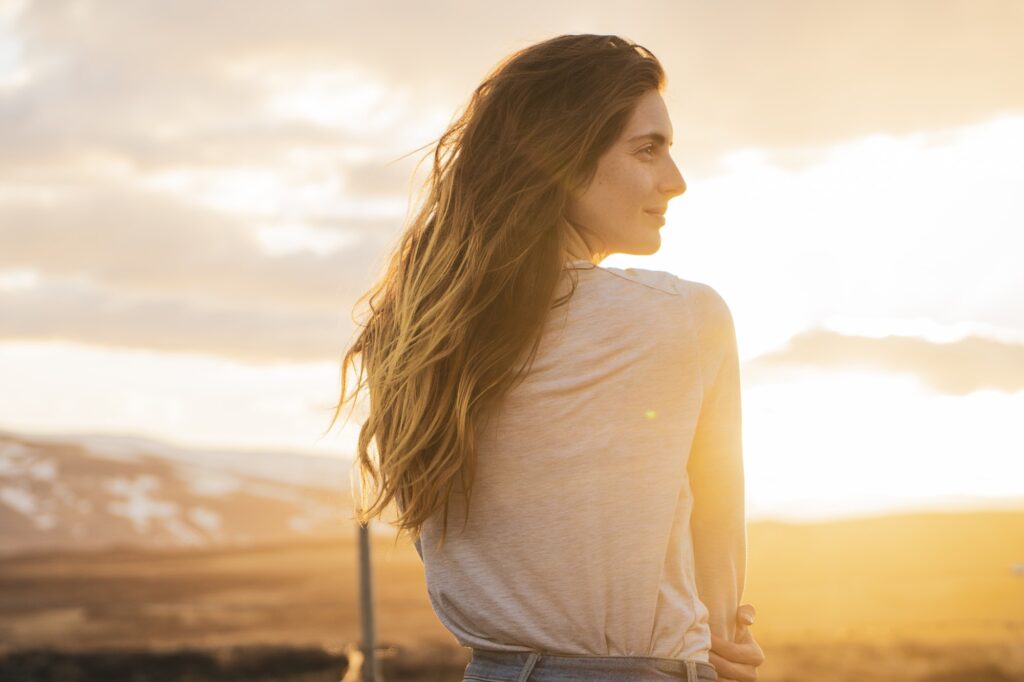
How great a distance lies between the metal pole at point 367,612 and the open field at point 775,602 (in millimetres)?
3383

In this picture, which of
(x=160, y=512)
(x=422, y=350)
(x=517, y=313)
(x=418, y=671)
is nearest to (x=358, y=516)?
(x=422, y=350)

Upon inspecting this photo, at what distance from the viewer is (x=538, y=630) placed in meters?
1.30

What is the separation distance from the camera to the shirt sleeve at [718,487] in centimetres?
138

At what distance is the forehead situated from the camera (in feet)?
4.83

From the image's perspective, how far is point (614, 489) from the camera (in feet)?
4.21

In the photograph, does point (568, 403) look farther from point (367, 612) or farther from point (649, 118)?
point (367, 612)

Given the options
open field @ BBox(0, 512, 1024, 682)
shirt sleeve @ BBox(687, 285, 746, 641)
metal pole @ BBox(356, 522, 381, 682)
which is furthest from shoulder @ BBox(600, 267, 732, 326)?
open field @ BBox(0, 512, 1024, 682)

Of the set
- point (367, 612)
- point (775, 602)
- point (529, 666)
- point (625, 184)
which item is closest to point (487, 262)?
point (625, 184)

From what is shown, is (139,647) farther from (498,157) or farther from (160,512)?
(160,512)

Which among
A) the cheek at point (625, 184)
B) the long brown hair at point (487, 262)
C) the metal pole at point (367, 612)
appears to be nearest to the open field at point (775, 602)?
the metal pole at point (367, 612)

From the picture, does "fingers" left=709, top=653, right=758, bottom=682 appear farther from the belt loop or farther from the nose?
the nose

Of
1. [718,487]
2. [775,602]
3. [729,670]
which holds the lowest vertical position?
[775,602]

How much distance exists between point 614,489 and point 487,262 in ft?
1.16

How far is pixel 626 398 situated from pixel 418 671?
43.2 ft
